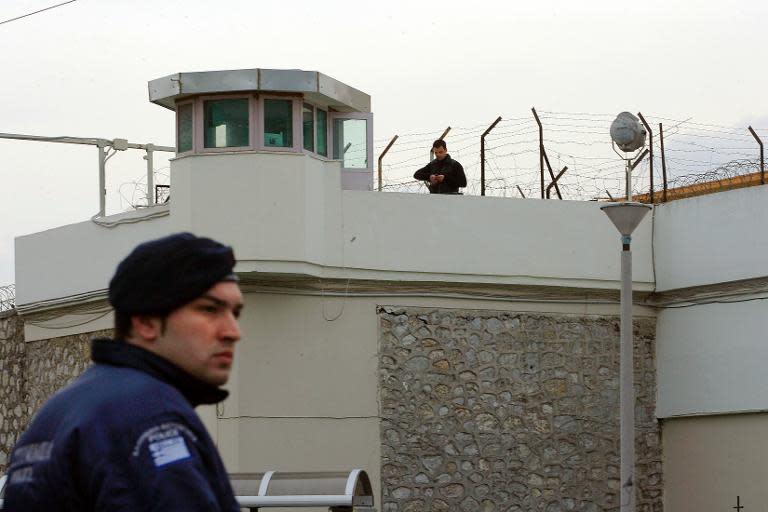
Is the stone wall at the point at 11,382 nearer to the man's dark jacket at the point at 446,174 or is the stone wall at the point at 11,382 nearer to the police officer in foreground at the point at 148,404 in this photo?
the man's dark jacket at the point at 446,174

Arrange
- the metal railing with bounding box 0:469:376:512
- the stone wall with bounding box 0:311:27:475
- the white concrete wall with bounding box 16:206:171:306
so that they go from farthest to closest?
the stone wall with bounding box 0:311:27:475, the white concrete wall with bounding box 16:206:171:306, the metal railing with bounding box 0:469:376:512

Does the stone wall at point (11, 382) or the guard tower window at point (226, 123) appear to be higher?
the guard tower window at point (226, 123)

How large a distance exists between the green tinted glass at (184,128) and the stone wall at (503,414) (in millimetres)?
3381

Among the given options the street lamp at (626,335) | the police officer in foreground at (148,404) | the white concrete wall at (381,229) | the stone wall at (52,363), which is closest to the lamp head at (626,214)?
the street lamp at (626,335)

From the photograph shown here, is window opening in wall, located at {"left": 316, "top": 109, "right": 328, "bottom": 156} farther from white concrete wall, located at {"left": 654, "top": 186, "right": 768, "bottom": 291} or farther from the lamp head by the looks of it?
the lamp head

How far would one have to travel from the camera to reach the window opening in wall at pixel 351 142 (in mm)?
20750

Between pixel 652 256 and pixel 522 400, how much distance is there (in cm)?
290

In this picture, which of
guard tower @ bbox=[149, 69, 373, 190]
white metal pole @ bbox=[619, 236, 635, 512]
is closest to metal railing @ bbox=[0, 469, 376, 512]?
white metal pole @ bbox=[619, 236, 635, 512]

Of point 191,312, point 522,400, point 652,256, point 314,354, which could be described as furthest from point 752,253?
point 191,312

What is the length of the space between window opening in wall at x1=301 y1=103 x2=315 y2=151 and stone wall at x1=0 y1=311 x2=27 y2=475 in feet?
19.7

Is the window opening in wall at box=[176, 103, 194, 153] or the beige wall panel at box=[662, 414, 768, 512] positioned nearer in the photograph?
the window opening in wall at box=[176, 103, 194, 153]

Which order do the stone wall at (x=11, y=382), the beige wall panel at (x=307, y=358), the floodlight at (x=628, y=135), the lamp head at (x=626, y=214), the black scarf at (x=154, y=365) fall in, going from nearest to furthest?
the black scarf at (x=154, y=365), the lamp head at (x=626, y=214), the floodlight at (x=628, y=135), the beige wall panel at (x=307, y=358), the stone wall at (x=11, y=382)

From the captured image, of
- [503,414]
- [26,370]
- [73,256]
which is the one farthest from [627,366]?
[26,370]

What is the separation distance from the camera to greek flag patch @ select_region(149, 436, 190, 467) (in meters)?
2.84
